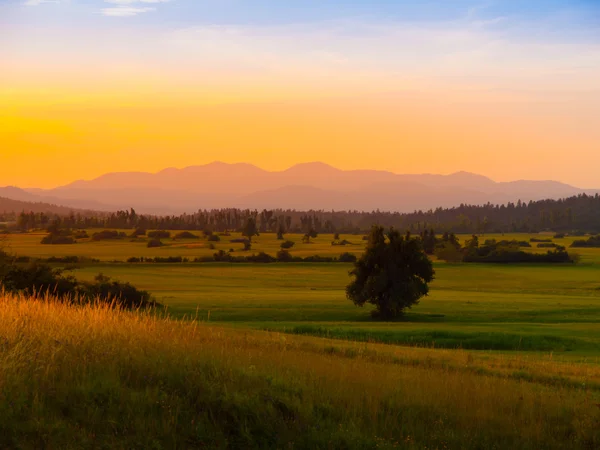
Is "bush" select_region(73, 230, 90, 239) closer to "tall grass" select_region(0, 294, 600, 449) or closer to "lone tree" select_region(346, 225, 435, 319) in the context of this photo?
"lone tree" select_region(346, 225, 435, 319)

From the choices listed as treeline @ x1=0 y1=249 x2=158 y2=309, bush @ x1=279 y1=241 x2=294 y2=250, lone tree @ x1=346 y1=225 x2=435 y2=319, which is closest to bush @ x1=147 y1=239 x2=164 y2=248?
bush @ x1=279 y1=241 x2=294 y2=250

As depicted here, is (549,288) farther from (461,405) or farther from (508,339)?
(461,405)

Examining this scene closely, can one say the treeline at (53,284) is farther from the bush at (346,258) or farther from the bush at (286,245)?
the bush at (286,245)

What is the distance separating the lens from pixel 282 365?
1423 centimetres

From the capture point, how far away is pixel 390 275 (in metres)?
52.7

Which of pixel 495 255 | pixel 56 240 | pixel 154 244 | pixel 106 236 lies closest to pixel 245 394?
pixel 495 255

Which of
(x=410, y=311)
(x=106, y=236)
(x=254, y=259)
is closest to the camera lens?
(x=410, y=311)

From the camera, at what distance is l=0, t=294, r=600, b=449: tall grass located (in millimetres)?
10453

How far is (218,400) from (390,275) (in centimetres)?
4225

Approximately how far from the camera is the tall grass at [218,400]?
34.3 feet

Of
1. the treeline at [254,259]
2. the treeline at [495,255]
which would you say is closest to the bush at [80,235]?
the treeline at [254,259]

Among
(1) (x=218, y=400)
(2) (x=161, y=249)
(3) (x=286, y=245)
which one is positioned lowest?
(2) (x=161, y=249)

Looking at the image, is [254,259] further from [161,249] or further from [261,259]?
[161,249]

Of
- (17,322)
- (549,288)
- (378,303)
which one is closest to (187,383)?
(17,322)
